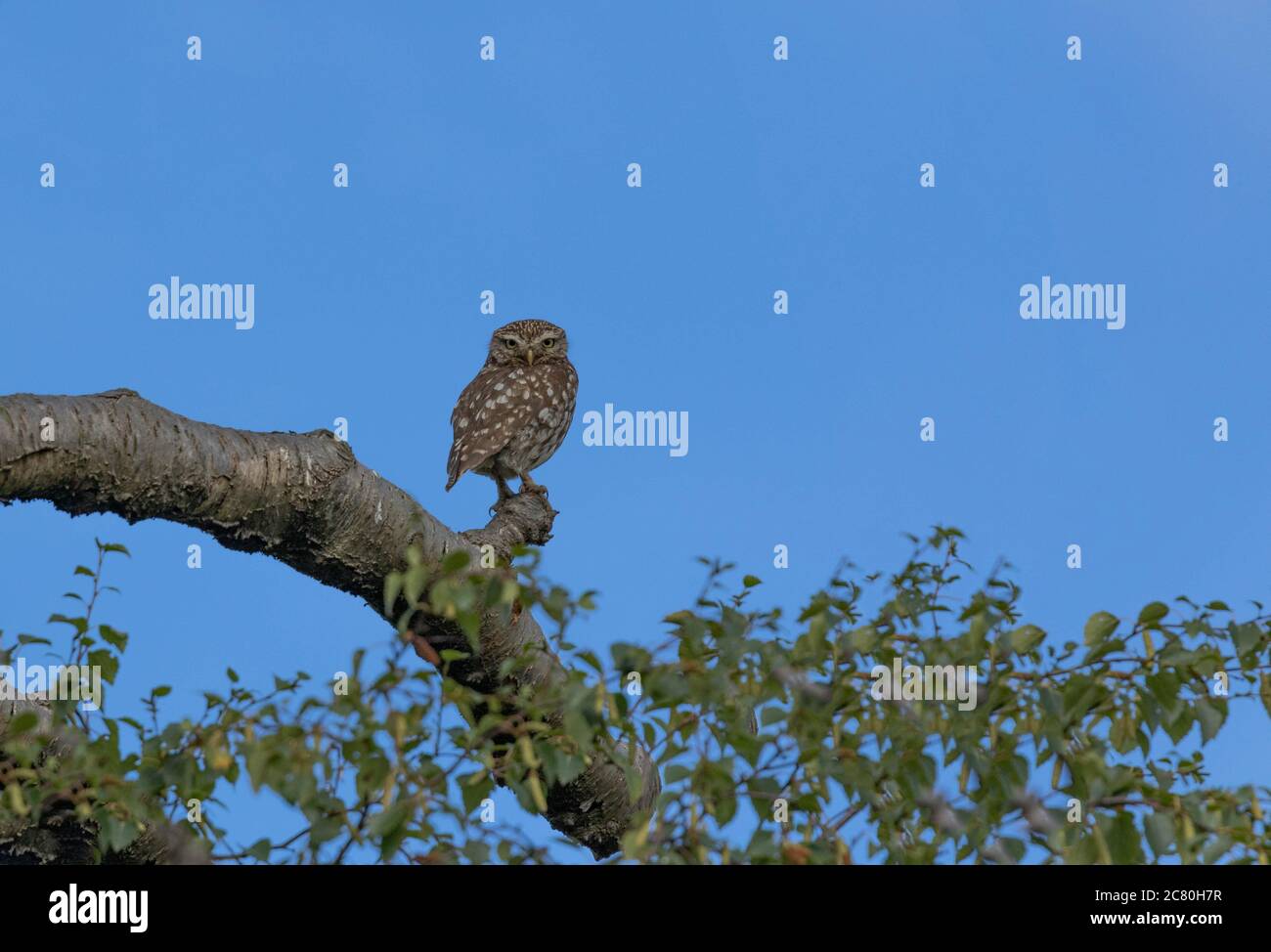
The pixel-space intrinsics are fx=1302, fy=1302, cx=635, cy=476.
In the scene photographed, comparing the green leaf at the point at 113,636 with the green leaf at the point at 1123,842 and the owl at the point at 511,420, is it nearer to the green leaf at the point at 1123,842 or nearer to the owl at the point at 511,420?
the green leaf at the point at 1123,842

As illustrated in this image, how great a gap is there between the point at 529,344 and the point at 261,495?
5.53 m

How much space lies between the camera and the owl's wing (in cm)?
930

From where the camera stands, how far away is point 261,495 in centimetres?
599

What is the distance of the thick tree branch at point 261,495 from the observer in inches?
220

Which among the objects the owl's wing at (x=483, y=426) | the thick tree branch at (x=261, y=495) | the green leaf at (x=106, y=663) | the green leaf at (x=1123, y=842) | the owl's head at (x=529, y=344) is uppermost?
the owl's head at (x=529, y=344)

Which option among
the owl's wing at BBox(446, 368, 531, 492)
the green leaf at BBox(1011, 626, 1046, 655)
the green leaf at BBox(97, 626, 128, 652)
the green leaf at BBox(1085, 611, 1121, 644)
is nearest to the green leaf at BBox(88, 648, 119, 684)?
the green leaf at BBox(97, 626, 128, 652)

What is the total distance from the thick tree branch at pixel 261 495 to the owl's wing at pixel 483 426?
8.17 ft

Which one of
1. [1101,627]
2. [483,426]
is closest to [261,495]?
[483,426]

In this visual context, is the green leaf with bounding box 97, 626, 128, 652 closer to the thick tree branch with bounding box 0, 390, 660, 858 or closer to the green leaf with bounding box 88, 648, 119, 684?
the green leaf with bounding box 88, 648, 119, 684

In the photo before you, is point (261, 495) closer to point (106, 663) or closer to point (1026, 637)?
point (106, 663)

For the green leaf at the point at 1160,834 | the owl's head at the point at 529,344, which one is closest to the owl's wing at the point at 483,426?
the owl's head at the point at 529,344

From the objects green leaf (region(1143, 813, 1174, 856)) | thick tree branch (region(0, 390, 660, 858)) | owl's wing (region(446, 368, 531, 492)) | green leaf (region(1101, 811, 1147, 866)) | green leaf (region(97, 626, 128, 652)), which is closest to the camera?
green leaf (region(1143, 813, 1174, 856))
